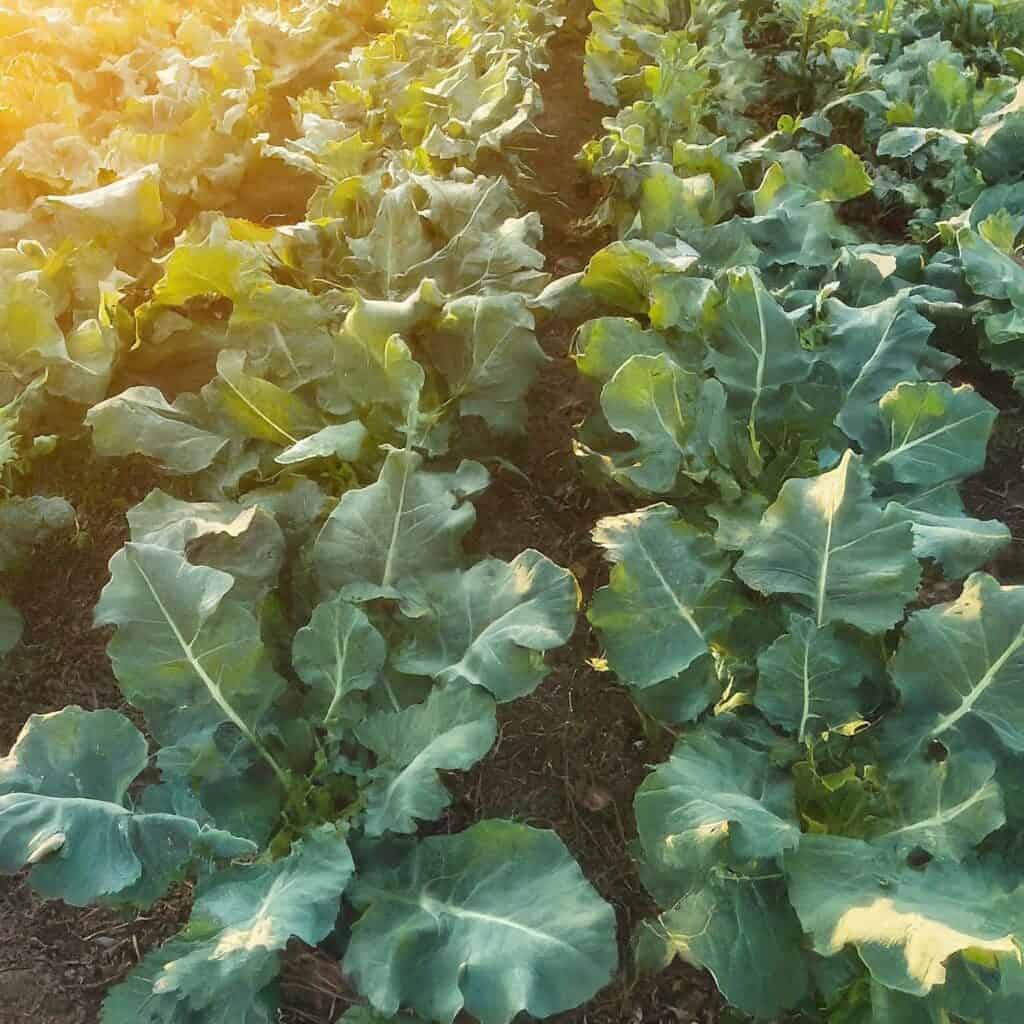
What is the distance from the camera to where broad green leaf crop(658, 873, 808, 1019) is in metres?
1.65

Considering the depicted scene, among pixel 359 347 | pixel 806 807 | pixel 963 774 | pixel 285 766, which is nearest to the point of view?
pixel 963 774

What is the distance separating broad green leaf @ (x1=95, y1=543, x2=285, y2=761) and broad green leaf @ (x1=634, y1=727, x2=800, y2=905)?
825mm

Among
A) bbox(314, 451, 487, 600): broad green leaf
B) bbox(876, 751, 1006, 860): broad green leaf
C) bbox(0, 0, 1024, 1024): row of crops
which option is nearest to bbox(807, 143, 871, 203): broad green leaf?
bbox(0, 0, 1024, 1024): row of crops

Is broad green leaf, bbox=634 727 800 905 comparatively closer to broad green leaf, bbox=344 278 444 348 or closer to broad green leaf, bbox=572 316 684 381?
broad green leaf, bbox=572 316 684 381

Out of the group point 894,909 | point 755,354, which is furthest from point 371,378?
point 894,909

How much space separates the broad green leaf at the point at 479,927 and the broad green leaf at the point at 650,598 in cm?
42

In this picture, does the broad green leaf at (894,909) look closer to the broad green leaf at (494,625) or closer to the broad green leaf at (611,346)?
the broad green leaf at (494,625)

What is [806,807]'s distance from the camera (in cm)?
191

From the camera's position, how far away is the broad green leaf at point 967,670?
1.86 m

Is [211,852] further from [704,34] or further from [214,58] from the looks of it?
[704,34]

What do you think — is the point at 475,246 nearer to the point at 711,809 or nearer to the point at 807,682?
the point at 807,682

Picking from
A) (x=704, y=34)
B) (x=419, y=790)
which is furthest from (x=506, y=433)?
(x=704, y=34)

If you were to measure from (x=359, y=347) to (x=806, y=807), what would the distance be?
4.77 feet

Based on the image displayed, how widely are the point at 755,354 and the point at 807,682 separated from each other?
887 mm
